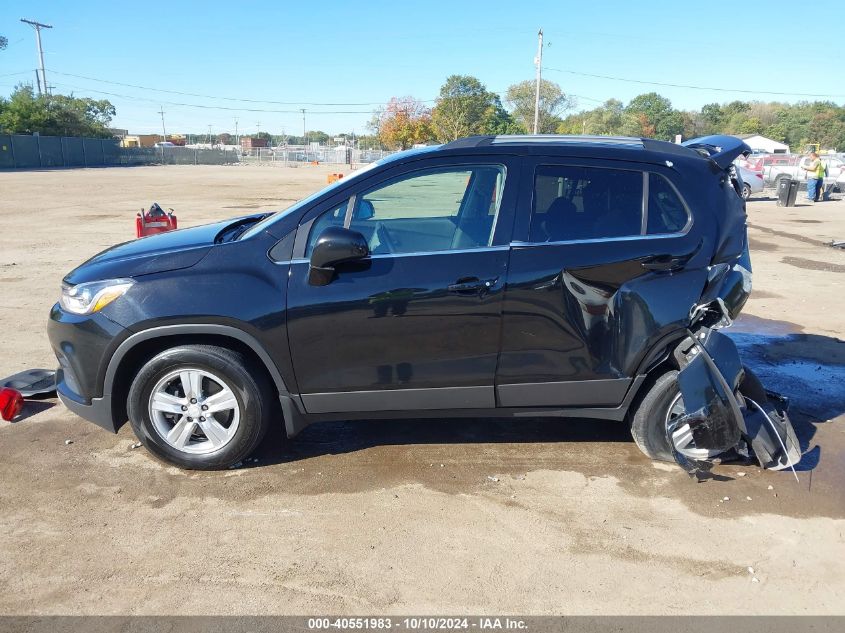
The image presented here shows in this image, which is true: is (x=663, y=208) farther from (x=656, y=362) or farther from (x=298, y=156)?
(x=298, y=156)

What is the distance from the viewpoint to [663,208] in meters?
3.96

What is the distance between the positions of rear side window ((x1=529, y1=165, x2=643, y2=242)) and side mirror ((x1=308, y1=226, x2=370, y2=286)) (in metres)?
1.04

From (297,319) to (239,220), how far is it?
1637mm

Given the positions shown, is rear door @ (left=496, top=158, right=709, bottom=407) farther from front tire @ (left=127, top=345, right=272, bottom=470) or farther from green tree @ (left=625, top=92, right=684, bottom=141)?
green tree @ (left=625, top=92, right=684, bottom=141)

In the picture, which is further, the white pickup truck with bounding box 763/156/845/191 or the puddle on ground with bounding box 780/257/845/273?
the white pickup truck with bounding box 763/156/845/191

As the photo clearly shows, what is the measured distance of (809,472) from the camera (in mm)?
4066

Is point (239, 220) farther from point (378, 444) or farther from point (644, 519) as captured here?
point (644, 519)

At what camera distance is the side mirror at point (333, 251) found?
3.60 metres

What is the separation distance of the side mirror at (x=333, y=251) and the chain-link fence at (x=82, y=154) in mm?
58628

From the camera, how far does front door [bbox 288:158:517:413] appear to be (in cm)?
373

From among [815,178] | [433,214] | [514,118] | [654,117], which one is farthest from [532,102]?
[433,214]

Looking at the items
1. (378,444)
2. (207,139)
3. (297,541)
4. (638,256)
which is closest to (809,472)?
(638,256)

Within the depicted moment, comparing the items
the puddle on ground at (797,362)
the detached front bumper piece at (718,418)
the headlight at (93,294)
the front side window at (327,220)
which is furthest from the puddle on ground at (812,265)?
the headlight at (93,294)

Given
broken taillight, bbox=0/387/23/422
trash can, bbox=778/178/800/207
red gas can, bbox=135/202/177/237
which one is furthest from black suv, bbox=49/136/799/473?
trash can, bbox=778/178/800/207
